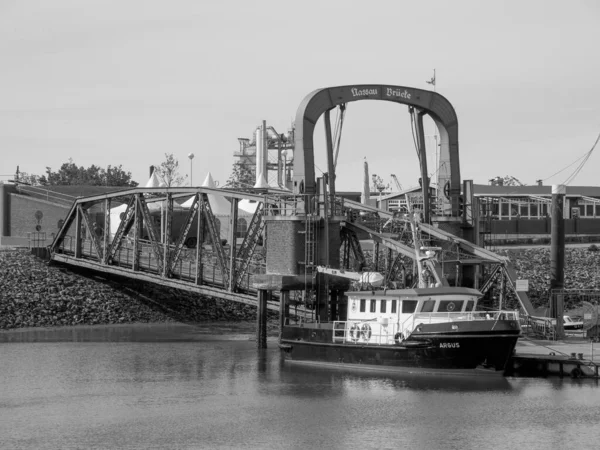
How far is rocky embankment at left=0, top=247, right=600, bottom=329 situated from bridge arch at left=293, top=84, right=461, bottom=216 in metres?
13.1

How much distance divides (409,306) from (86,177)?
90.7 metres

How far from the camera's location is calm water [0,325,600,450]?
31453 millimetres

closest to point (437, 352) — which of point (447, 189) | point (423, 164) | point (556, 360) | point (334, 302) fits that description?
point (556, 360)

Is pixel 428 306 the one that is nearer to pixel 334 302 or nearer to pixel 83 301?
pixel 334 302

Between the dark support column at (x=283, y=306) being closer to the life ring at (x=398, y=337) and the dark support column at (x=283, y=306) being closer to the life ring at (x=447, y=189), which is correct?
the life ring at (x=398, y=337)

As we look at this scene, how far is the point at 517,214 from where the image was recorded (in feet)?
283

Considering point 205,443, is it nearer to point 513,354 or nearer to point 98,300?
point 513,354

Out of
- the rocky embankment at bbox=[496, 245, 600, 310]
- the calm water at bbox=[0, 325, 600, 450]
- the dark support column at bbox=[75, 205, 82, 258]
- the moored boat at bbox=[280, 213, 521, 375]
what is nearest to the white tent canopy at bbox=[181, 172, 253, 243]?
the dark support column at bbox=[75, 205, 82, 258]

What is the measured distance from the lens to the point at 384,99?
50562 millimetres

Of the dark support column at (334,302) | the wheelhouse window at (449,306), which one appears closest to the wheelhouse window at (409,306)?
the wheelhouse window at (449,306)

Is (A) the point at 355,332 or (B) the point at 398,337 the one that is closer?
(B) the point at 398,337

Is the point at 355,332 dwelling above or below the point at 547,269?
below

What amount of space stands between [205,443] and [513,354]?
14307 mm

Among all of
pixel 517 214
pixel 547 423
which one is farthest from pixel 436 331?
pixel 517 214
